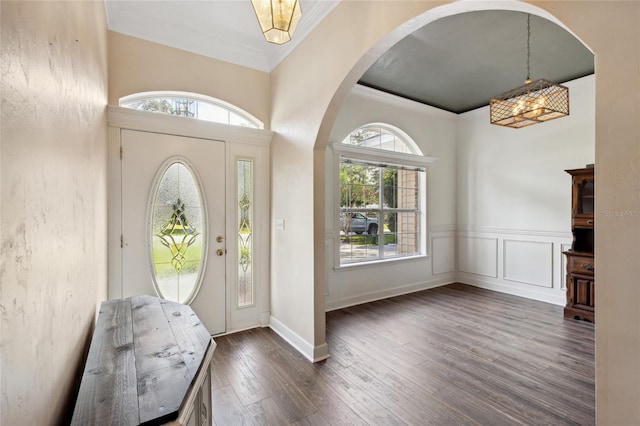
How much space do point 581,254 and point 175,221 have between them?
4762mm

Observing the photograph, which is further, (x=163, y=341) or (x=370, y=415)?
(x=370, y=415)

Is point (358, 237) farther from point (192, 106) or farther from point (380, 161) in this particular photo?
point (192, 106)

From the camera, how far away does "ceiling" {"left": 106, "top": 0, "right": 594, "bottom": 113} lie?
2719mm

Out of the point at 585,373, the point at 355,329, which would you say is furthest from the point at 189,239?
the point at 585,373

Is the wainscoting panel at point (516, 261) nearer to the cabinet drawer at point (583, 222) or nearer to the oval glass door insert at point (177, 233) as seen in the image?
the cabinet drawer at point (583, 222)

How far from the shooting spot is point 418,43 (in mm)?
3164

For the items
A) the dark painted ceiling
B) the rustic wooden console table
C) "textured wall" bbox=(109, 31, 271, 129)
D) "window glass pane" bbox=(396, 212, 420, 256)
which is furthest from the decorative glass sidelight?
"window glass pane" bbox=(396, 212, 420, 256)

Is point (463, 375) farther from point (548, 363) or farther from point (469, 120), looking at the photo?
point (469, 120)

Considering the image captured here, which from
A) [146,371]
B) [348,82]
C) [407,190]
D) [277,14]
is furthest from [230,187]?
[407,190]

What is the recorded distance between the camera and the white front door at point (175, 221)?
2746 mm

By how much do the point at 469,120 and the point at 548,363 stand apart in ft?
13.6

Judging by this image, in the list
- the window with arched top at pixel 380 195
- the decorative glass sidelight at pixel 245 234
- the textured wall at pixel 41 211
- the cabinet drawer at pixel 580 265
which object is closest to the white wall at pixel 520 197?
the cabinet drawer at pixel 580 265

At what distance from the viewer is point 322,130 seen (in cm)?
263

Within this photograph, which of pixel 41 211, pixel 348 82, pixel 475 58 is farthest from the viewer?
pixel 475 58
